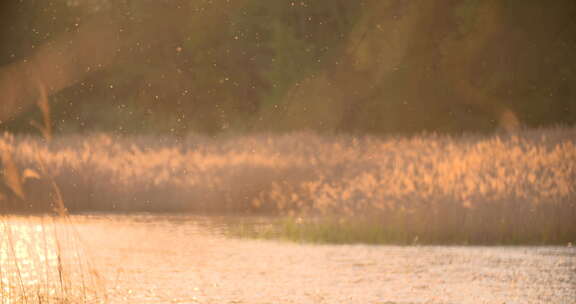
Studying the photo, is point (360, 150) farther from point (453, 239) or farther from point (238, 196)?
point (453, 239)

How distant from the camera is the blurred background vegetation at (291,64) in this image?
82.4 feet

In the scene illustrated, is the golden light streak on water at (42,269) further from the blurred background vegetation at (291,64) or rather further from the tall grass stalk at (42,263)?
the blurred background vegetation at (291,64)

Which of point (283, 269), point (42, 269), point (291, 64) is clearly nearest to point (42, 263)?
point (42, 269)

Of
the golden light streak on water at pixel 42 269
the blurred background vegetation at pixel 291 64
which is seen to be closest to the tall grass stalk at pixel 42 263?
the golden light streak on water at pixel 42 269

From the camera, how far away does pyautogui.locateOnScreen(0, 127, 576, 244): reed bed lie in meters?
10.8

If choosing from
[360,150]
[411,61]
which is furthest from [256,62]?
[360,150]

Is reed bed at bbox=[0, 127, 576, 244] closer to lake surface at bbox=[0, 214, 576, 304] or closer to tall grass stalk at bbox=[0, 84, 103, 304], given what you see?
lake surface at bbox=[0, 214, 576, 304]

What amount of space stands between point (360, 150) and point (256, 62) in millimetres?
10867

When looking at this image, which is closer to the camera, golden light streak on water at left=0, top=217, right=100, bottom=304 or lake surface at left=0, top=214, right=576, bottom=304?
golden light streak on water at left=0, top=217, right=100, bottom=304

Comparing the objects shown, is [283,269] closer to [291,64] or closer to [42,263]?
[42,263]

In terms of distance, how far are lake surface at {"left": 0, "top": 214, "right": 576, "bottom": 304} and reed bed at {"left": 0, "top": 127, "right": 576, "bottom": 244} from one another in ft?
2.48

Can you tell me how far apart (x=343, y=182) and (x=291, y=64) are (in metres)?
12.5

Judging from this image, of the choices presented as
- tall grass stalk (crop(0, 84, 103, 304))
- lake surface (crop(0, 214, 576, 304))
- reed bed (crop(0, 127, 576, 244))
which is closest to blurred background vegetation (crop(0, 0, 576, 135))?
reed bed (crop(0, 127, 576, 244))

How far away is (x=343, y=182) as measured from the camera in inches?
586
